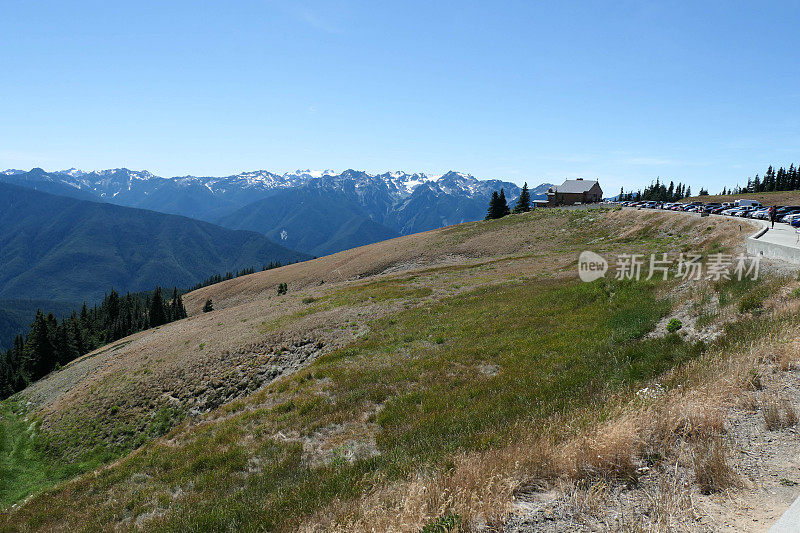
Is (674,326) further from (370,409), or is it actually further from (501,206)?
(501,206)

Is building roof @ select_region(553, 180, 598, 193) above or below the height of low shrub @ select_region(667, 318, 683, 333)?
above

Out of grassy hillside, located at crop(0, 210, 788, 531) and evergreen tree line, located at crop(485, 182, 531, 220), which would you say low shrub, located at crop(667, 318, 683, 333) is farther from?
evergreen tree line, located at crop(485, 182, 531, 220)

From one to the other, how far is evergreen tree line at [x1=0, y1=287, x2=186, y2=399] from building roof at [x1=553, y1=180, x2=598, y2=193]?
134844 millimetres

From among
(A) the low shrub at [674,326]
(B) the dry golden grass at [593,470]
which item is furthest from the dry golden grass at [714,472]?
(A) the low shrub at [674,326]

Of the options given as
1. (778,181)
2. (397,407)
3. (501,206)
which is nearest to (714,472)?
(397,407)

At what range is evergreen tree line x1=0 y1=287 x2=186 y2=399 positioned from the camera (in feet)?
278

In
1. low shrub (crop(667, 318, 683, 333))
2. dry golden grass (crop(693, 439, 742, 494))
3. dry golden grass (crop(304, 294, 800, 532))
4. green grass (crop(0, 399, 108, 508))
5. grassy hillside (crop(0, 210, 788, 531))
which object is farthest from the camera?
green grass (crop(0, 399, 108, 508))

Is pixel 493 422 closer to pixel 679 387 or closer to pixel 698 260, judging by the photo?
pixel 679 387

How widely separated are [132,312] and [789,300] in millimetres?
161121

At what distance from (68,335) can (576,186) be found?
167558 millimetres

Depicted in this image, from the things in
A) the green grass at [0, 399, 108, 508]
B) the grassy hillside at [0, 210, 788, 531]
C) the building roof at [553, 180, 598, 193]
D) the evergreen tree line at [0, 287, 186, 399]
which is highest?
the building roof at [553, 180, 598, 193]

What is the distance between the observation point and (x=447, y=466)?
23.4ft

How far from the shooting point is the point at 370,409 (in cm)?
1292

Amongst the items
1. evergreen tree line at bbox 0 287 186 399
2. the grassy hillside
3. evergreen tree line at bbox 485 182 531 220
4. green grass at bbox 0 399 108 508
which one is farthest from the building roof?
green grass at bbox 0 399 108 508
